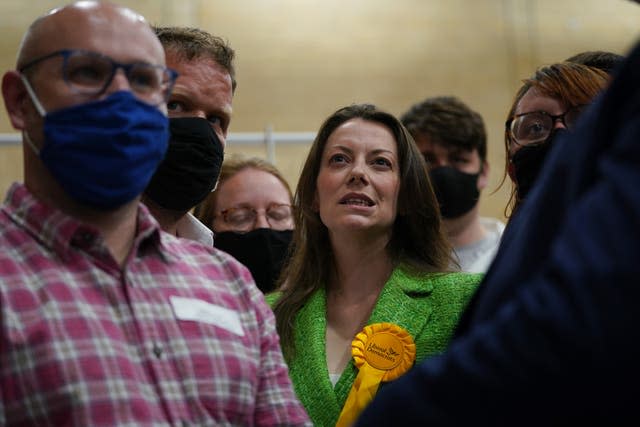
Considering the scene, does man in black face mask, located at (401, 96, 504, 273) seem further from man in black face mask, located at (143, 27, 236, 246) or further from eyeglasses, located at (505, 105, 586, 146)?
man in black face mask, located at (143, 27, 236, 246)

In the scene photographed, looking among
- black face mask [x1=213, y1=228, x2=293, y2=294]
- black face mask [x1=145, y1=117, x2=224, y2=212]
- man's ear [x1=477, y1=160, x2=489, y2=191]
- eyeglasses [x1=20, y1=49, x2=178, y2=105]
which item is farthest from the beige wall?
eyeglasses [x1=20, y1=49, x2=178, y2=105]

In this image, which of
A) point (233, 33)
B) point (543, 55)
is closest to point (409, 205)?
point (233, 33)

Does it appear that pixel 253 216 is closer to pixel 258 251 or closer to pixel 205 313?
pixel 258 251

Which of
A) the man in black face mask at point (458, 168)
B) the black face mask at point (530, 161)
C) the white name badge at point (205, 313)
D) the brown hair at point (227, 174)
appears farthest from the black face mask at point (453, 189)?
the white name badge at point (205, 313)

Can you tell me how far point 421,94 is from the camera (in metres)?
6.11

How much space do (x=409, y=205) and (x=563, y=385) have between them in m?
1.96

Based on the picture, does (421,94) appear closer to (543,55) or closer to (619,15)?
(543,55)

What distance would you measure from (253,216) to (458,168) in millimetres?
1146

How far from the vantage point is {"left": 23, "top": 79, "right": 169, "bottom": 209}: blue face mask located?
4.83 feet

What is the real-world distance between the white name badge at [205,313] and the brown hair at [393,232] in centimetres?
115

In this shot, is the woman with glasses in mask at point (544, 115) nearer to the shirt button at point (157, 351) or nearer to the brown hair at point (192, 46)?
the brown hair at point (192, 46)

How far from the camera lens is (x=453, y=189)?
3.79 meters

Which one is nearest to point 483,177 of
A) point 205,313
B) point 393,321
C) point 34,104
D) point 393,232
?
point 393,232

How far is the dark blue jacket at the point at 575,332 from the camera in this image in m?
0.90
